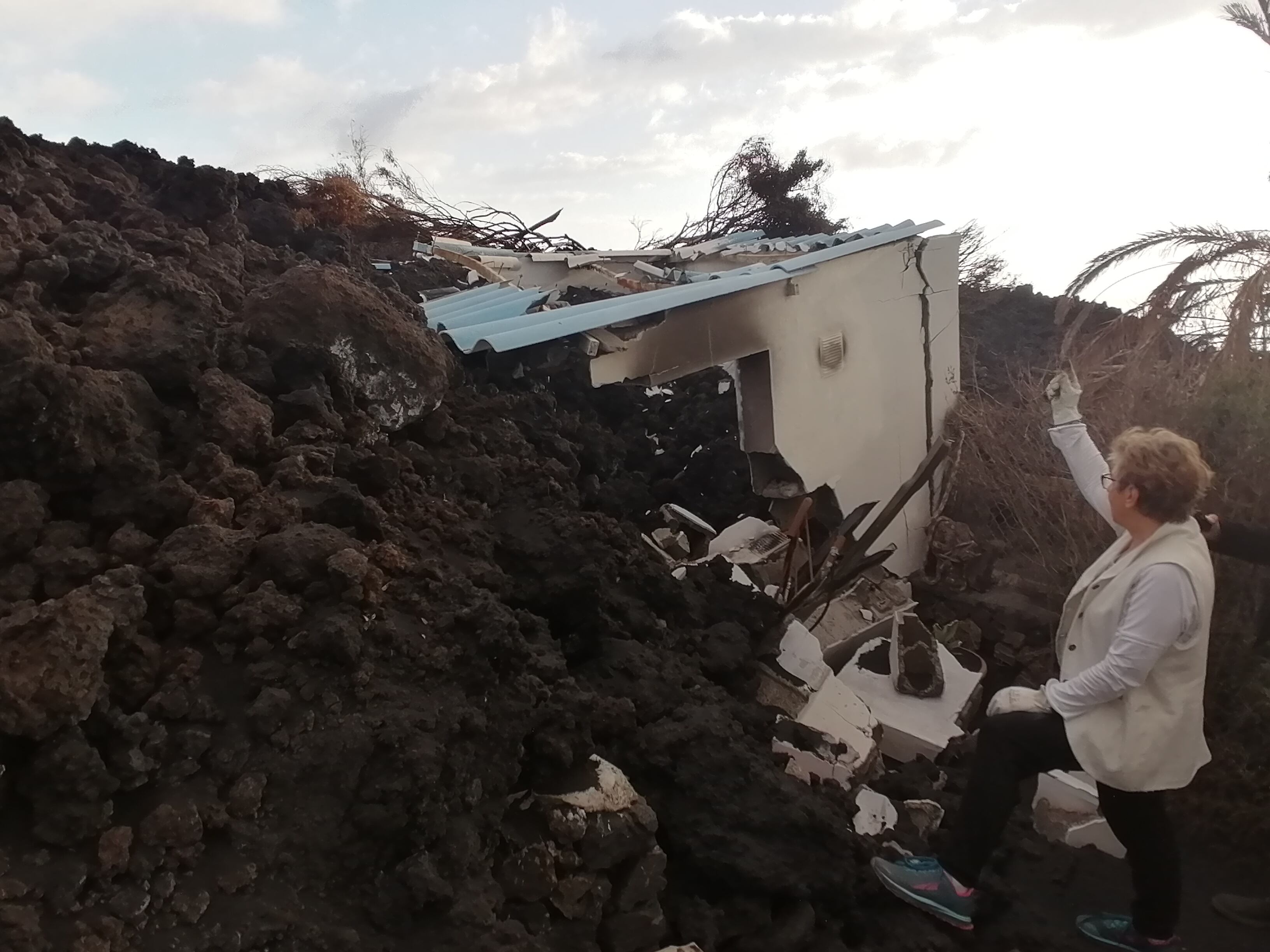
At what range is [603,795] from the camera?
2.66 meters

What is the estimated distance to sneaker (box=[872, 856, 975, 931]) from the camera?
3.02 meters

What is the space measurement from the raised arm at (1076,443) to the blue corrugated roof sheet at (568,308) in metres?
1.99

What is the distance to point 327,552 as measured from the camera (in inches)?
104

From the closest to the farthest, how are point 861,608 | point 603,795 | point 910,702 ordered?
point 603,795, point 910,702, point 861,608

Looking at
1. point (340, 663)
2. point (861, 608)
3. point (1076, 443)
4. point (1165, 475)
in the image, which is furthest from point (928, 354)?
point (340, 663)

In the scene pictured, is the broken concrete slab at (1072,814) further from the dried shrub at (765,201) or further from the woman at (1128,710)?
the dried shrub at (765,201)

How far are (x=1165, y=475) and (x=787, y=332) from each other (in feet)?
10.5

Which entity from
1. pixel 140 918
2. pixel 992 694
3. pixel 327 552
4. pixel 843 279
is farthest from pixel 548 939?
pixel 843 279

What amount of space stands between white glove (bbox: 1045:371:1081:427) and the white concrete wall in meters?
2.02

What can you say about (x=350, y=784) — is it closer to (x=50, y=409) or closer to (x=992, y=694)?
(x=50, y=409)

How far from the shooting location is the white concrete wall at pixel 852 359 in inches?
199

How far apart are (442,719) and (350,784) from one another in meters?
0.31

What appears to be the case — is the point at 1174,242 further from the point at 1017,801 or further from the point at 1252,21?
the point at 1017,801

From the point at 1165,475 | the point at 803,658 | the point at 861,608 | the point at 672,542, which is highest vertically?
the point at 1165,475
